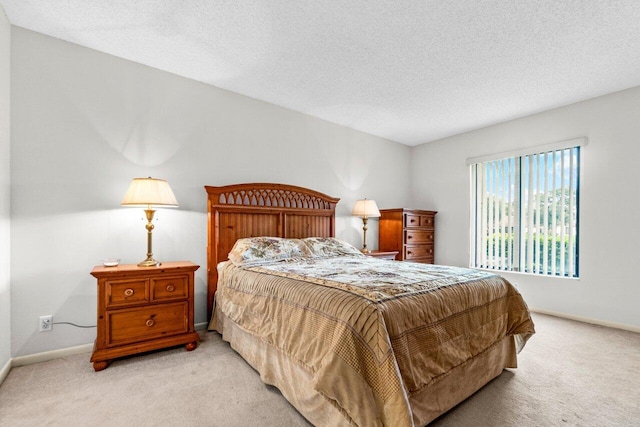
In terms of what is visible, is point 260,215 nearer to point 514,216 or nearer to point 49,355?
point 49,355

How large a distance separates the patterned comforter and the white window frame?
2.21m

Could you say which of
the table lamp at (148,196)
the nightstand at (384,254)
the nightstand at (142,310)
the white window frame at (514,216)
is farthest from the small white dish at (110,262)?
the white window frame at (514,216)

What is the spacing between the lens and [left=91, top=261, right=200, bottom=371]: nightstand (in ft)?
7.32

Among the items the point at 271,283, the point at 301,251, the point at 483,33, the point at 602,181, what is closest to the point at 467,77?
the point at 483,33

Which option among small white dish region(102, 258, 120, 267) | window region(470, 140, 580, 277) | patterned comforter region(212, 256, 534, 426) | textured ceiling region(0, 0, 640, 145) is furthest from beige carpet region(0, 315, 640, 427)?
textured ceiling region(0, 0, 640, 145)

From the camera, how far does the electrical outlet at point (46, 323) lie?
2370 mm

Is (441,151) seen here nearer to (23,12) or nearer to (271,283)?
(271,283)

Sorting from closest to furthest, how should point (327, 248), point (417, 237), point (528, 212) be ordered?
point (327, 248)
point (528, 212)
point (417, 237)

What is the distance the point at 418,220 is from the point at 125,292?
398 centimetres

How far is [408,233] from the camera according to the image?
15.1ft

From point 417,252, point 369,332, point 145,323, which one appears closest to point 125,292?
point 145,323

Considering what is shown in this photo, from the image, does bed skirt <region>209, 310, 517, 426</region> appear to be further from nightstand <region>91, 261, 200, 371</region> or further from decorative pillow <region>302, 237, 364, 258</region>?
decorative pillow <region>302, 237, 364, 258</region>

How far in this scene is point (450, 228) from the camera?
4875 millimetres

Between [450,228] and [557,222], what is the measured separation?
142cm
